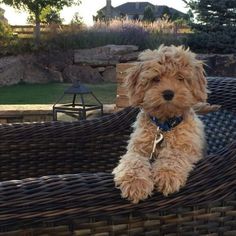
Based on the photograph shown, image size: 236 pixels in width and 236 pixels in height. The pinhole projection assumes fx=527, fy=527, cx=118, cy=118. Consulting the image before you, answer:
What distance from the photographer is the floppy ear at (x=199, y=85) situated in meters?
2.36

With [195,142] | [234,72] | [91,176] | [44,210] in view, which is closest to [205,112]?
[195,142]

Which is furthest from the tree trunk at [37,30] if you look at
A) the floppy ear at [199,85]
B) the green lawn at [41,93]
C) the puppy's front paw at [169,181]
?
the puppy's front paw at [169,181]

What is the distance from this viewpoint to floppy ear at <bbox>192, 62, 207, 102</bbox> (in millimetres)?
2357

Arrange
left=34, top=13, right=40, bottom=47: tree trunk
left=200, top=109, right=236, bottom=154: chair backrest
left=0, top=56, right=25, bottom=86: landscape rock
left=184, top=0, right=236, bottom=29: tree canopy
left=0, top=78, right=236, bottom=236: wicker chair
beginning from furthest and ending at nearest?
left=184, top=0, right=236, bottom=29: tree canopy, left=34, top=13, right=40, bottom=47: tree trunk, left=0, top=56, right=25, bottom=86: landscape rock, left=200, top=109, right=236, bottom=154: chair backrest, left=0, top=78, right=236, bottom=236: wicker chair

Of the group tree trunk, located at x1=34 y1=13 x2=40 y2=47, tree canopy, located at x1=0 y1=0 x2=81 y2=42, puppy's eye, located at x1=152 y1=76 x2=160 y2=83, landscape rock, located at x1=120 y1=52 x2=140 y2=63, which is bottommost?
landscape rock, located at x1=120 y1=52 x2=140 y2=63

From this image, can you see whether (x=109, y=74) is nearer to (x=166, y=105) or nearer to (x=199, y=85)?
(x=199, y=85)

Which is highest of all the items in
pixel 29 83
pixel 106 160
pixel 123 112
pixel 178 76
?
pixel 178 76

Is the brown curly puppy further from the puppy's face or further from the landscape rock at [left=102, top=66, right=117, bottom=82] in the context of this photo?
the landscape rock at [left=102, top=66, right=117, bottom=82]

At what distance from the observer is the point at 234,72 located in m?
13.5

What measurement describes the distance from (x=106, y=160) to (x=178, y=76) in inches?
42.6

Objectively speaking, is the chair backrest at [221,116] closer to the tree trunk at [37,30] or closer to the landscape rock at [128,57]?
the landscape rock at [128,57]

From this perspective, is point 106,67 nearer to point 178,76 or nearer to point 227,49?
point 227,49

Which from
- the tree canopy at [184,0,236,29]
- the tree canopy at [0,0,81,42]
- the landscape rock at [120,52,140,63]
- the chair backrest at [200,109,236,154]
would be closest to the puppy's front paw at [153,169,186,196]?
the chair backrest at [200,109,236,154]

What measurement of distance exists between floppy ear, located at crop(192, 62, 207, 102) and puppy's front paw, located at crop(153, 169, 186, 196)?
0.56 m
